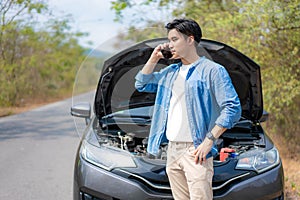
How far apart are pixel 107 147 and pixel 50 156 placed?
401 centimetres

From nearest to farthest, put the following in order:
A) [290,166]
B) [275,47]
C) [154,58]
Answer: [154,58] < [290,166] < [275,47]

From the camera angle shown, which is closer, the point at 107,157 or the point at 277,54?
the point at 107,157

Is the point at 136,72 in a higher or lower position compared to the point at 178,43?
lower

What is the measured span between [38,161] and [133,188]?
3.97 metres

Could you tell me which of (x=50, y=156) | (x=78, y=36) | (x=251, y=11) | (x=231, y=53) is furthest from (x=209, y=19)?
(x=78, y=36)

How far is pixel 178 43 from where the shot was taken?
2.95m

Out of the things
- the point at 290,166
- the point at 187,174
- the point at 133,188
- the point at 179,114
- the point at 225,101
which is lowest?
the point at 290,166

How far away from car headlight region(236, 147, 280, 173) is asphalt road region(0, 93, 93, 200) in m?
2.05

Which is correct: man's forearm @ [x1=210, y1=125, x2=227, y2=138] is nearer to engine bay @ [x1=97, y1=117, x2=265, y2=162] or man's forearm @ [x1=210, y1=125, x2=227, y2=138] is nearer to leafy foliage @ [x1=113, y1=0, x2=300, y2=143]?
engine bay @ [x1=97, y1=117, x2=265, y2=162]

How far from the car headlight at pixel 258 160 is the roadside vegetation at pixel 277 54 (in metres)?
1.44

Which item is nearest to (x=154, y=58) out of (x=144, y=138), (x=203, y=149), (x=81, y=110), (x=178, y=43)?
(x=178, y=43)

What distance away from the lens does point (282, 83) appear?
6461 mm

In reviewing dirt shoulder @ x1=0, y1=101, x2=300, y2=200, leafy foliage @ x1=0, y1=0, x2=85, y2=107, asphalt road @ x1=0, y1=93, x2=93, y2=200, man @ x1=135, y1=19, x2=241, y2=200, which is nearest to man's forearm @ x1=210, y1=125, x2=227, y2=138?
Result: man @ x1=135, y1=19, x2=241, y2=200

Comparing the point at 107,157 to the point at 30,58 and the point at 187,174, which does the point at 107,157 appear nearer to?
the point at 187,174
